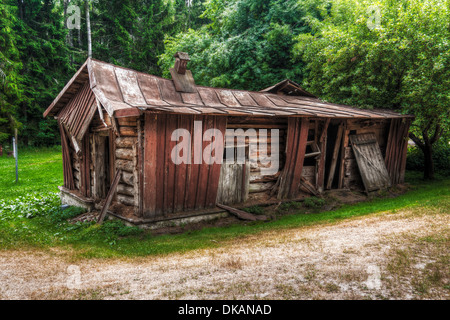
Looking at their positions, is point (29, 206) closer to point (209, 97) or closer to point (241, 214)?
point (209, 97)

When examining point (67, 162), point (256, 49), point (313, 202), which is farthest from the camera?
point (256, 49)

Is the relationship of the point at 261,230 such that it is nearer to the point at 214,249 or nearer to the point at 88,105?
the point at 214,249

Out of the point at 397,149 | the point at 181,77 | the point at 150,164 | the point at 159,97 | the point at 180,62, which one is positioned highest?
the point at 180,62

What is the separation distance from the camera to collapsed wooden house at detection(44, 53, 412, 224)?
23.9 ft

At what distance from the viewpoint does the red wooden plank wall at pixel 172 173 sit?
7.12m

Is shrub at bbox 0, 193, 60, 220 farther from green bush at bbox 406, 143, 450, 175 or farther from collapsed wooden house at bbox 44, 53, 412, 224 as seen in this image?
green bush at bbox 406, 143, 450, 175

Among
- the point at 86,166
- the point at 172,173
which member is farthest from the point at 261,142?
the point at 86,166

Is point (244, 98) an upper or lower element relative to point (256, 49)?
lower

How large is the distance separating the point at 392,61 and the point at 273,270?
36.5 feet

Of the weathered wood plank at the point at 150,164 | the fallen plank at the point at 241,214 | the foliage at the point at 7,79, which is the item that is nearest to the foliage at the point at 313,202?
the fallen plank at the point at 241,214

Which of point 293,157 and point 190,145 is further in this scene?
point 293,157

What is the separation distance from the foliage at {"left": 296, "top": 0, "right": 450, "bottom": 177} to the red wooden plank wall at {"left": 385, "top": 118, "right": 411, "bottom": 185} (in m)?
0.49

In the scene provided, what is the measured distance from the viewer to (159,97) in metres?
8.26

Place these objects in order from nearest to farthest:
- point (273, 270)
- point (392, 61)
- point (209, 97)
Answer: point (273, 270) → point (209, 97) → point (392, 61)
